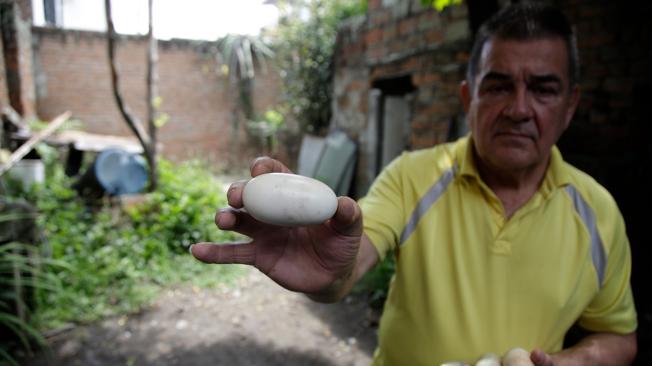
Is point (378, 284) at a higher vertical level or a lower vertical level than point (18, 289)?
lower

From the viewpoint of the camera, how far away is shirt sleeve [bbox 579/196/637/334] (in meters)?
1.26

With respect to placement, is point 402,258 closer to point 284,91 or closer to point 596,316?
point 596,316

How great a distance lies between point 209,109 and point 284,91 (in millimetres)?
3517

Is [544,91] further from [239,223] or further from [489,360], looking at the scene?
[239,223]

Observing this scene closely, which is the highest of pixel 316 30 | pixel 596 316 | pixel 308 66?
pixel 316 30

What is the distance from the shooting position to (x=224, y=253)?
84cm

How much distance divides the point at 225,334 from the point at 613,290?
2.64 meters

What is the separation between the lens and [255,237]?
0.91 m

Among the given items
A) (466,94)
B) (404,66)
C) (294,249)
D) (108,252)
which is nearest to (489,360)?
(294,249)

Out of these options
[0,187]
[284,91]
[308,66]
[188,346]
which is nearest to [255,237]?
[188,346]

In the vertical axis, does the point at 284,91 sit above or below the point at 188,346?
Result: above

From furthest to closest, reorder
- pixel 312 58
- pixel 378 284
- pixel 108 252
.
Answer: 1. pixel 312 58
2. pixel 108 252
3. pixel 378 284

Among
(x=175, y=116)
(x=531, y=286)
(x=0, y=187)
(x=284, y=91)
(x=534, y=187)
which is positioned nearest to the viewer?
(x=531, y=286)

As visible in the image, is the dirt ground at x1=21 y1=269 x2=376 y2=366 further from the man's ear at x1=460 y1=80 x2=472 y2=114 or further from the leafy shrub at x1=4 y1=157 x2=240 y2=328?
the man's ear at x1=460 y1=80 x2=472 y2=114
